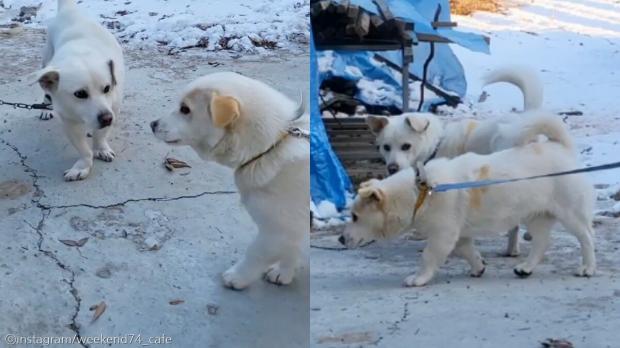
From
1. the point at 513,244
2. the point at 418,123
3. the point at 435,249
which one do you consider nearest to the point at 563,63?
the point at 418,123

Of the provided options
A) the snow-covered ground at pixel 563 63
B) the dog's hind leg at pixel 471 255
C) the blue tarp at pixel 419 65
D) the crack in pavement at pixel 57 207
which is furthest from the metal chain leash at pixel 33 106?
the blue tarp at pixel 419 65

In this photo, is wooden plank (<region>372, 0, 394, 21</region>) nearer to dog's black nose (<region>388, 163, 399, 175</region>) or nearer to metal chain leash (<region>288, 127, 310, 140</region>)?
dog's black nose (<region>388, 163, 399, 175</region>)

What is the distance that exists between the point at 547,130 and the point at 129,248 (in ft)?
5.33

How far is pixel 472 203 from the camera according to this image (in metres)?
2.95

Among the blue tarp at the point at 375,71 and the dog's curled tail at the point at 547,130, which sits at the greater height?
the dog's curled tail at the point at 547,130

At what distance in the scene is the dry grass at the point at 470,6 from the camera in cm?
891

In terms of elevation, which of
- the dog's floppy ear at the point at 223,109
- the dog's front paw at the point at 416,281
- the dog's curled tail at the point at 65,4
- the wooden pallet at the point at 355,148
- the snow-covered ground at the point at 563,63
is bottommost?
the wooden pallet at the point at 355,148

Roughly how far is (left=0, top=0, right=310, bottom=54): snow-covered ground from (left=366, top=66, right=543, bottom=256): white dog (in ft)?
5.00

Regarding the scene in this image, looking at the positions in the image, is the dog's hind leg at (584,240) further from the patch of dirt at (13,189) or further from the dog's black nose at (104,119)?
the patch of dirt at (13,189)

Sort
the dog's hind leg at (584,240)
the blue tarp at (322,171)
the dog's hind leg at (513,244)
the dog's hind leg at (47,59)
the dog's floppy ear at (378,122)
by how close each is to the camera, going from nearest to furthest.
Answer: the dog's hind leg at (584,240), the dog's hind leg at (513,244), the dog's hind leg at (47,59), the blue tarp at (322,171), the dog's floppy ear at (378,122)

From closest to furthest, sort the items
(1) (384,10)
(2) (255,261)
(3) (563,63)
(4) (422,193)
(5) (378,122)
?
(2) (255,261) → (4) (422,193) → (5) (378,122) → (1) (384,10) → (3) (563,63)

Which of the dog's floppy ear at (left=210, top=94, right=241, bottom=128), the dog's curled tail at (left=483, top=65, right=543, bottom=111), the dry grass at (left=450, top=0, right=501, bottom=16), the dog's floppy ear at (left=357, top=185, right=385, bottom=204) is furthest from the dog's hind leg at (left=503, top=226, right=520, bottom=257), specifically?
the dry grass at (left=450, top=0, right=501, bottom=16)

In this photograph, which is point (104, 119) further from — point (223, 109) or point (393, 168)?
point (393, 168)

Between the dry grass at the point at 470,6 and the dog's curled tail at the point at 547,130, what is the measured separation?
600 centimetres
